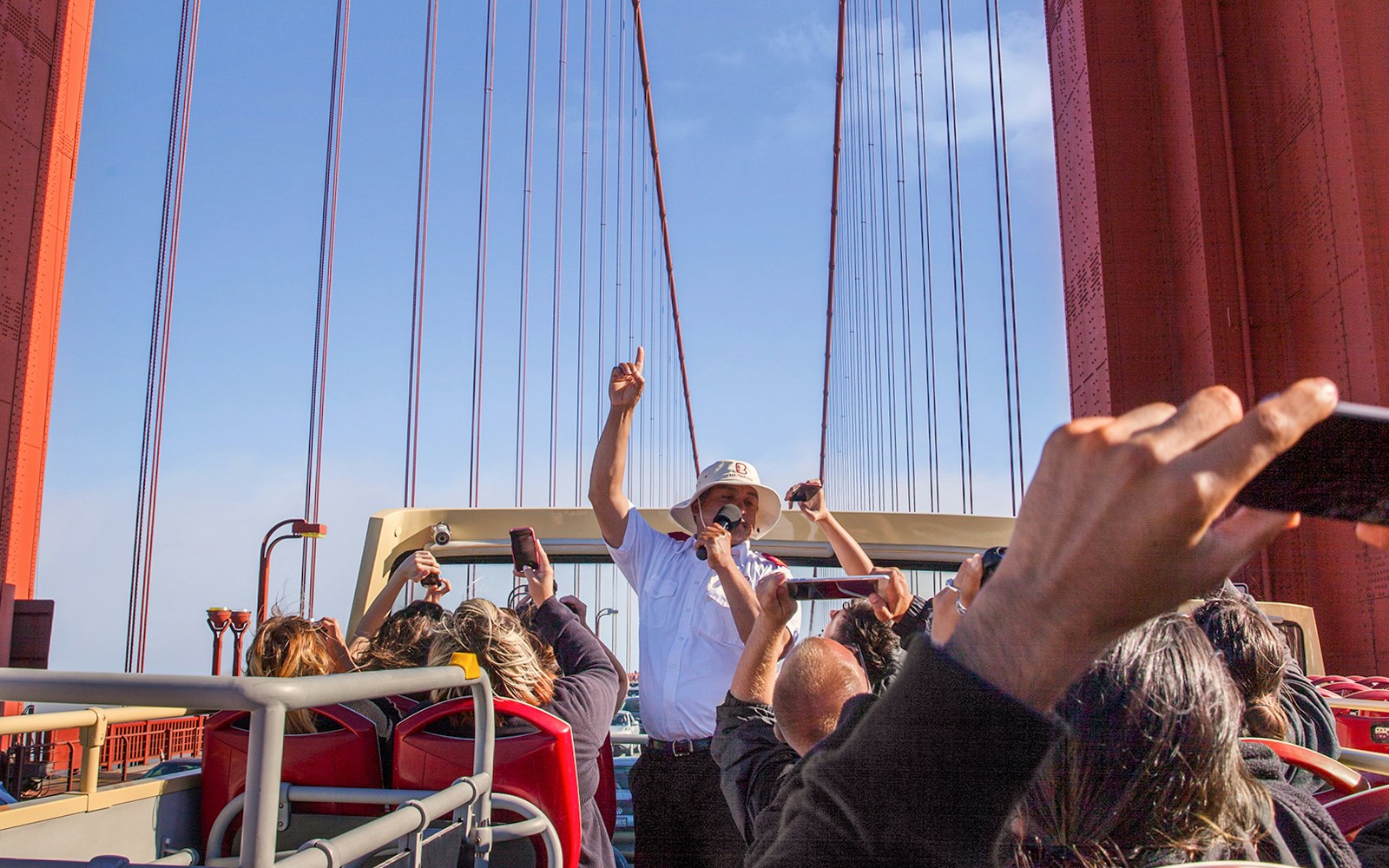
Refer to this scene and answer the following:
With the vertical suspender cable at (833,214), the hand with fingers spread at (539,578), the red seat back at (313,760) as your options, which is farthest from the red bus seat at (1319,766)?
the vertical suspender cable at (833,214)

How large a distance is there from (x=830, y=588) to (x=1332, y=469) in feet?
4.04

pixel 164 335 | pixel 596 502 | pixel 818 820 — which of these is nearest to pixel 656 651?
pixel 596 502

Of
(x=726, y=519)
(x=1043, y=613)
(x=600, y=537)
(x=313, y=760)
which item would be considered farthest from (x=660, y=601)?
(x=1043, y=613)

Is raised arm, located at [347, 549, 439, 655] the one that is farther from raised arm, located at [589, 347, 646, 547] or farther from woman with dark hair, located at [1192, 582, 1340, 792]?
woman with dark hair, located at [1192, 582, 1340, 792]

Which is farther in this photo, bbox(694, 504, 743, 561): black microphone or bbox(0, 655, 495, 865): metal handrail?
bbox(694, 504, 743, 561): black microphone

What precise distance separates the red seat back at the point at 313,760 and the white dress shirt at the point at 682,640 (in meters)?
0.83

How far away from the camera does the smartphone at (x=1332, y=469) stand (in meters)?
0.47

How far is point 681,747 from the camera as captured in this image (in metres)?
2.67

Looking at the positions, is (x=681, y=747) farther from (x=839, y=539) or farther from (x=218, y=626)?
(x=218, y=626)

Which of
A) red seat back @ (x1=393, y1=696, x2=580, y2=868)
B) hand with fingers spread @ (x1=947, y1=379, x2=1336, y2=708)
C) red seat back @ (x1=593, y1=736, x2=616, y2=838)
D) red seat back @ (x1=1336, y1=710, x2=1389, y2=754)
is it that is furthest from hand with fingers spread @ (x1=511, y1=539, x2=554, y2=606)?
hand with fingers spread @ (x1=947, y1=379, x2=1336, y2=708)

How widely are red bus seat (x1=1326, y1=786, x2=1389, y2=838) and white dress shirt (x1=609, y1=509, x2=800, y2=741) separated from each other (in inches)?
53.5

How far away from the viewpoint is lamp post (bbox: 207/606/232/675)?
6.28 metres

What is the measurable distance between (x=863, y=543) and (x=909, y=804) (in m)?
3.22

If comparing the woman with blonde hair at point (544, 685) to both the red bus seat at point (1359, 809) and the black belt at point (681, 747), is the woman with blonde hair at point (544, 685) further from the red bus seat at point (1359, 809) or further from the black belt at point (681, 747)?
the red bus seat at point (1359, 809)
